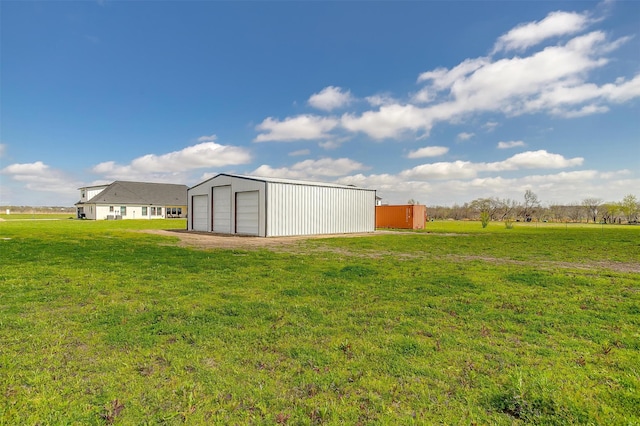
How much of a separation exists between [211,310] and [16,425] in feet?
10.2

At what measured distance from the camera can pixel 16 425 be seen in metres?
2.77

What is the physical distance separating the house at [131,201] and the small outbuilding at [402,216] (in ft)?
133

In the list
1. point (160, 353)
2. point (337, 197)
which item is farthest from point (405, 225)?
point (160, 353)

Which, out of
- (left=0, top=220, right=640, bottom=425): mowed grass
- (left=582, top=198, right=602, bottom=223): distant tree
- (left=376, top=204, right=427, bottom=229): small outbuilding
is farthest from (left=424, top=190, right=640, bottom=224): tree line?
(left=0, top=220, right=640, bottom=425): mowed grass

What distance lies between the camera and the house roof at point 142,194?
180 feet

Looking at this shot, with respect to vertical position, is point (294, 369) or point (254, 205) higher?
point (254, 205)

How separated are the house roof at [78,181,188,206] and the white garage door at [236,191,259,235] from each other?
39996 millimetres

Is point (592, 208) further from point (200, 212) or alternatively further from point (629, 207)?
point (200, 212)

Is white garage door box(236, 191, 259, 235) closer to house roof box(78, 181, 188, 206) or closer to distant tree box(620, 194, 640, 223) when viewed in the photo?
house roof box(78, 181, 188, 206)

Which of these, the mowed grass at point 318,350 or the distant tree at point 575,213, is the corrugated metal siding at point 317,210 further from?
the distant tree at point 575,213

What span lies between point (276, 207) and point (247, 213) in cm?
283

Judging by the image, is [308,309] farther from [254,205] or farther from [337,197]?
[337,197]

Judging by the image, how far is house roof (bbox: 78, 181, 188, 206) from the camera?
55000 millimetres

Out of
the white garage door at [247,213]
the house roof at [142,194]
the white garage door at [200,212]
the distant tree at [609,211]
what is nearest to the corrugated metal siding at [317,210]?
the white garage door at [247,213]
